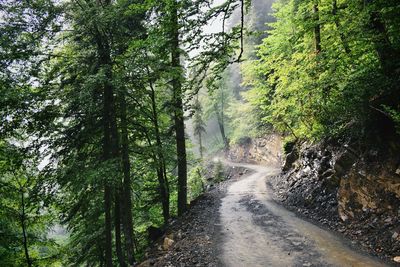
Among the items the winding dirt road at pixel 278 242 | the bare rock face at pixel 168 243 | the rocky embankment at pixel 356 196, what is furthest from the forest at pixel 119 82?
the winding dirt road at pixel 278 242

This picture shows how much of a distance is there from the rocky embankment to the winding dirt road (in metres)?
0.57

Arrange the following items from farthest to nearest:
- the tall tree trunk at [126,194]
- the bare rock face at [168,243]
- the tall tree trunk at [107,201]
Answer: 1. the tall tree trunk at [126,194]
2. the tall tree trunk at [107,201]
3. the bare rock face at [168,243]

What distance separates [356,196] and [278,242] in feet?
9.03

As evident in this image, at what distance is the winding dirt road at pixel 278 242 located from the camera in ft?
22.8

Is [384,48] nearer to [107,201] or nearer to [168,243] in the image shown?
[168,243]

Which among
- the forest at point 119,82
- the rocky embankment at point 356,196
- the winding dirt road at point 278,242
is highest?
the forest at point 119,82

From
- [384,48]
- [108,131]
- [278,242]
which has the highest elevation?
[384,48]

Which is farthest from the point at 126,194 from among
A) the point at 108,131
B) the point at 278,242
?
the point at 278,242

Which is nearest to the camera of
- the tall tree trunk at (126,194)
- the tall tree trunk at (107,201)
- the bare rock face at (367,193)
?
the bare rock face at (367,193)

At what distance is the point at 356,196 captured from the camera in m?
8.59

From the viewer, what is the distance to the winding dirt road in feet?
22.8

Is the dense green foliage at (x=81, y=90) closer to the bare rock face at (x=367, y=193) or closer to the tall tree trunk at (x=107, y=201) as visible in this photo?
the tall tree trunk at (x=107, y=201)

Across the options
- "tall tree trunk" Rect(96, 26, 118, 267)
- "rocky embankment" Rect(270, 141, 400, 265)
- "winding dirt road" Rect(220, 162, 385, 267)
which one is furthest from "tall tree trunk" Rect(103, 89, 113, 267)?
"rocky embankment" Rect(270, 141, 400, 265)

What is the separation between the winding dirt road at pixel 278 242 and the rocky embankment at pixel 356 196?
0.57 metres
